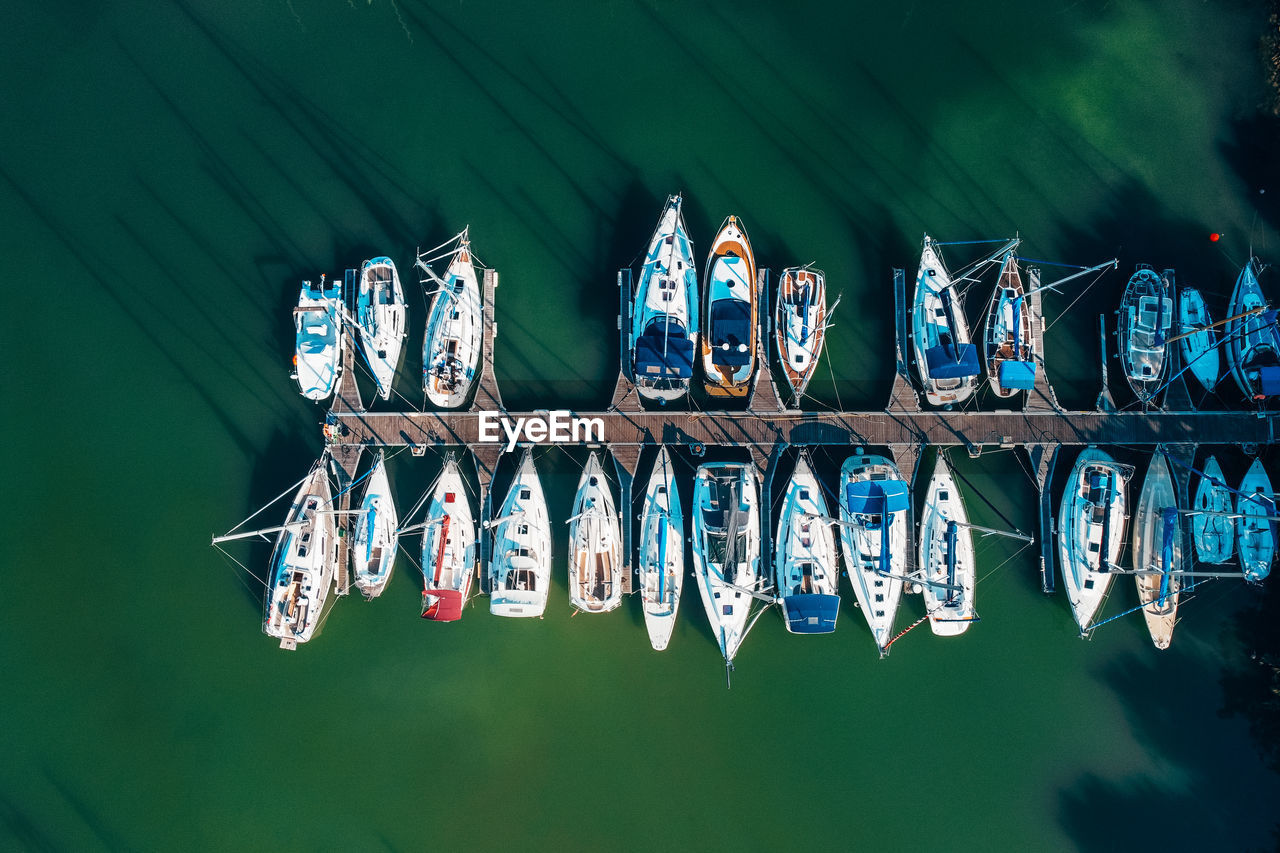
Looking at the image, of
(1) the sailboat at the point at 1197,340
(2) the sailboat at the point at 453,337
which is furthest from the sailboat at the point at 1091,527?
(2) the sailboat at the point at 453,337

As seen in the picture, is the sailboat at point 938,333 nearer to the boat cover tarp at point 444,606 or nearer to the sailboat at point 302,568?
the boat cover tarp at point 444,606

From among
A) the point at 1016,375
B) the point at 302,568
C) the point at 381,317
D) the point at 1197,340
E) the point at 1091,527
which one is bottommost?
the point at 302,568

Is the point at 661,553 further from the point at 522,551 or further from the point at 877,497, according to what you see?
the point at 877,497

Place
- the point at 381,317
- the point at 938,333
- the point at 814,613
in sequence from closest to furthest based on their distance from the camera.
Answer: the point at 814,613
the point at 938,333
the point at 381,317

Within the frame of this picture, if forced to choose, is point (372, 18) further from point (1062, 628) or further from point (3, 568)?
point (1062, 628)

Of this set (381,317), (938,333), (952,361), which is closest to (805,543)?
(952,361)

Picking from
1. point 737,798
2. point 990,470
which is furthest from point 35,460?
point 990,470

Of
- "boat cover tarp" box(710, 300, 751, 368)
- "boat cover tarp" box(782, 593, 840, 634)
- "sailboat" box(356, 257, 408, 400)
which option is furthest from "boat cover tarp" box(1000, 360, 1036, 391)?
"sailboat" box(356, 257, 408, 400)

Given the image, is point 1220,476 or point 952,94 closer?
point 1220,476
